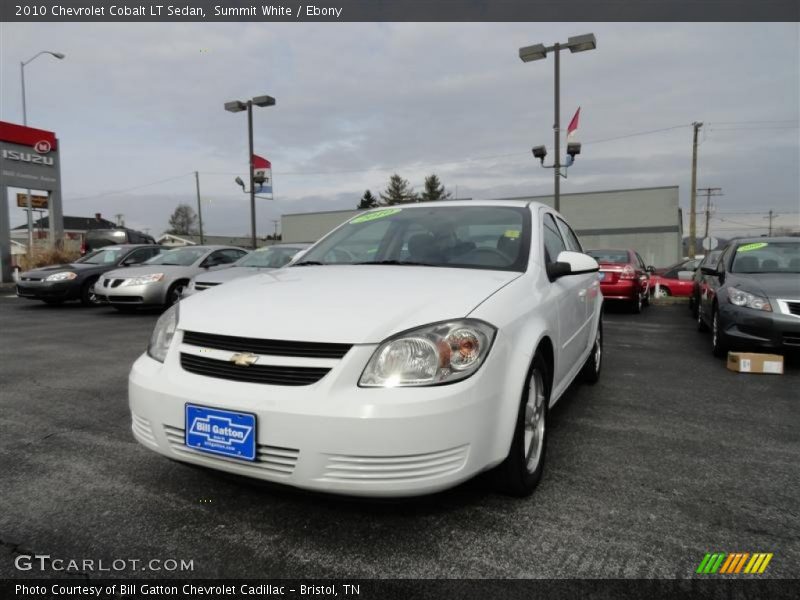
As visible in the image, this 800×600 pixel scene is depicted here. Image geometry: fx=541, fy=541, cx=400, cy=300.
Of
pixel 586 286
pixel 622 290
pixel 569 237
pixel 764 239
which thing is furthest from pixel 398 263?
pixel 622 290

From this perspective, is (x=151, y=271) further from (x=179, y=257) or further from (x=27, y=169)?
(x=27, y=169)

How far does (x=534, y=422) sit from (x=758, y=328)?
12.7ft

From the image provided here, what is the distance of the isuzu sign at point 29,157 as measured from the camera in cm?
1809

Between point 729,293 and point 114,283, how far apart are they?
388 inches

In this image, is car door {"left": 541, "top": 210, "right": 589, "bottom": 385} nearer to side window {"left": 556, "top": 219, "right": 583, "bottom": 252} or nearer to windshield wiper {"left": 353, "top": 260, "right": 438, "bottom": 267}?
side window {"left": 556, "top": 219, "right": 583, "bottom": 252}

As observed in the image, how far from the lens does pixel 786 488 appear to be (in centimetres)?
268

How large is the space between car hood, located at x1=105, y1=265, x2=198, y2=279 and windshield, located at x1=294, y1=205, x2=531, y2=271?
737cm

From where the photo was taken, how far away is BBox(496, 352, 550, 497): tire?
2363 millimetres

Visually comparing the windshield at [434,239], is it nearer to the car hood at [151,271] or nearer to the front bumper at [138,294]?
the front bumper at [138,294]

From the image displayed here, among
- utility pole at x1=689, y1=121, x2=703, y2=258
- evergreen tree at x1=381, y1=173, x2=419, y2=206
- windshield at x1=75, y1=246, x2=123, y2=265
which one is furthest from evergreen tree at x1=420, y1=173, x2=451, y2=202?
windshield at x1=75, y1=246, x2=123, y2=265

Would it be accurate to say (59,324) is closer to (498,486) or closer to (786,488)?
(498,486)

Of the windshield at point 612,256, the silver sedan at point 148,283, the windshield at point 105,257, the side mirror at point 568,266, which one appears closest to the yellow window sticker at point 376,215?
the side mirror at point 568,266

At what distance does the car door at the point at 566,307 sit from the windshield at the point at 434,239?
25cm

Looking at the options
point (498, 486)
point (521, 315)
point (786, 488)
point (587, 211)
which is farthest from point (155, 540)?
point (587, 211)
